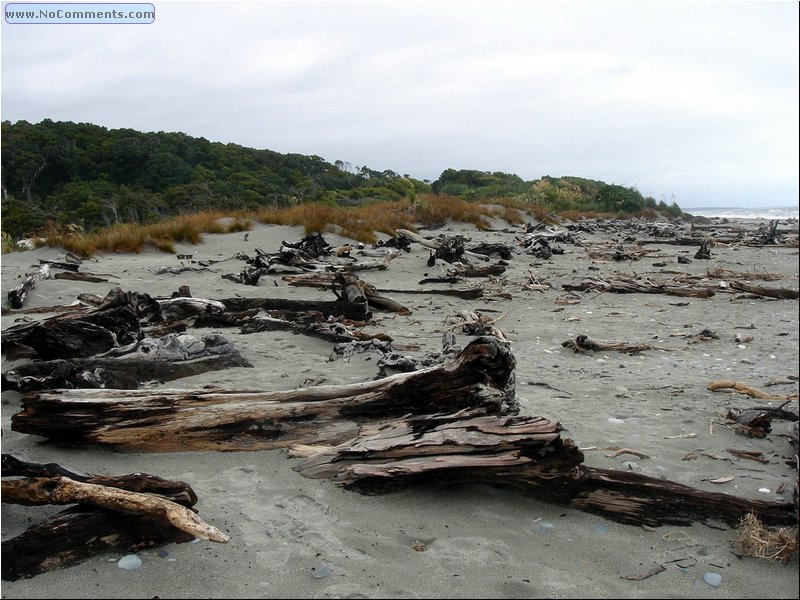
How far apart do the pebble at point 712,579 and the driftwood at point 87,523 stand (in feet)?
5.42

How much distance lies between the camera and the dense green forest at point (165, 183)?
105 ft

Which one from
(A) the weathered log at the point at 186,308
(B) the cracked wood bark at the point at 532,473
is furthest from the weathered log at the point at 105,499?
(A) the weathered log at the point at 186,308

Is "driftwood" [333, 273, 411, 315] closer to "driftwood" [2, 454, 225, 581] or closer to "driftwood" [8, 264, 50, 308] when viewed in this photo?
"driftwood" [8, 264, 50, 308]

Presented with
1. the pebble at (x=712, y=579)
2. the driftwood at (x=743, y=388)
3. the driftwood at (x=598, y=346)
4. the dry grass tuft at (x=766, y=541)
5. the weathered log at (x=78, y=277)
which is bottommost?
the pebble at (x=712, y=579)

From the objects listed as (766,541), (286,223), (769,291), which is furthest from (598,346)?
(286,223)

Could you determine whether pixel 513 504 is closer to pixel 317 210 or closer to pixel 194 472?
pixel 194 472

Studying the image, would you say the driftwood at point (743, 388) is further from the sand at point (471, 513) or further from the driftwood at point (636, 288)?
the driftwood at point (636, 288)

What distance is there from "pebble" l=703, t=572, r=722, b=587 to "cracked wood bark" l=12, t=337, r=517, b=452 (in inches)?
39.4

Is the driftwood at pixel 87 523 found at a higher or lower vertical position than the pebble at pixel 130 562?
higher

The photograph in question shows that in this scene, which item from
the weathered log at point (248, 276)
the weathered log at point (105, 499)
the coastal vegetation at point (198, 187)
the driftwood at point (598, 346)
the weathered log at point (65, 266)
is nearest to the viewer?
the weathered log at point (105, 499)

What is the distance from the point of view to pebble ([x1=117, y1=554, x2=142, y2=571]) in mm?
1853

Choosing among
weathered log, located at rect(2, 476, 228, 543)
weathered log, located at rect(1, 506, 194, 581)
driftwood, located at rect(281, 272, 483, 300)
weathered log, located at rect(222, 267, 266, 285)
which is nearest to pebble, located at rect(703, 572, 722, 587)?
weathered log, located at rect(2, 476, 228, 543)

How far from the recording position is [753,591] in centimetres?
185

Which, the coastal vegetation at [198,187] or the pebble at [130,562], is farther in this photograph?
the coastal vegetation at [198,187]
